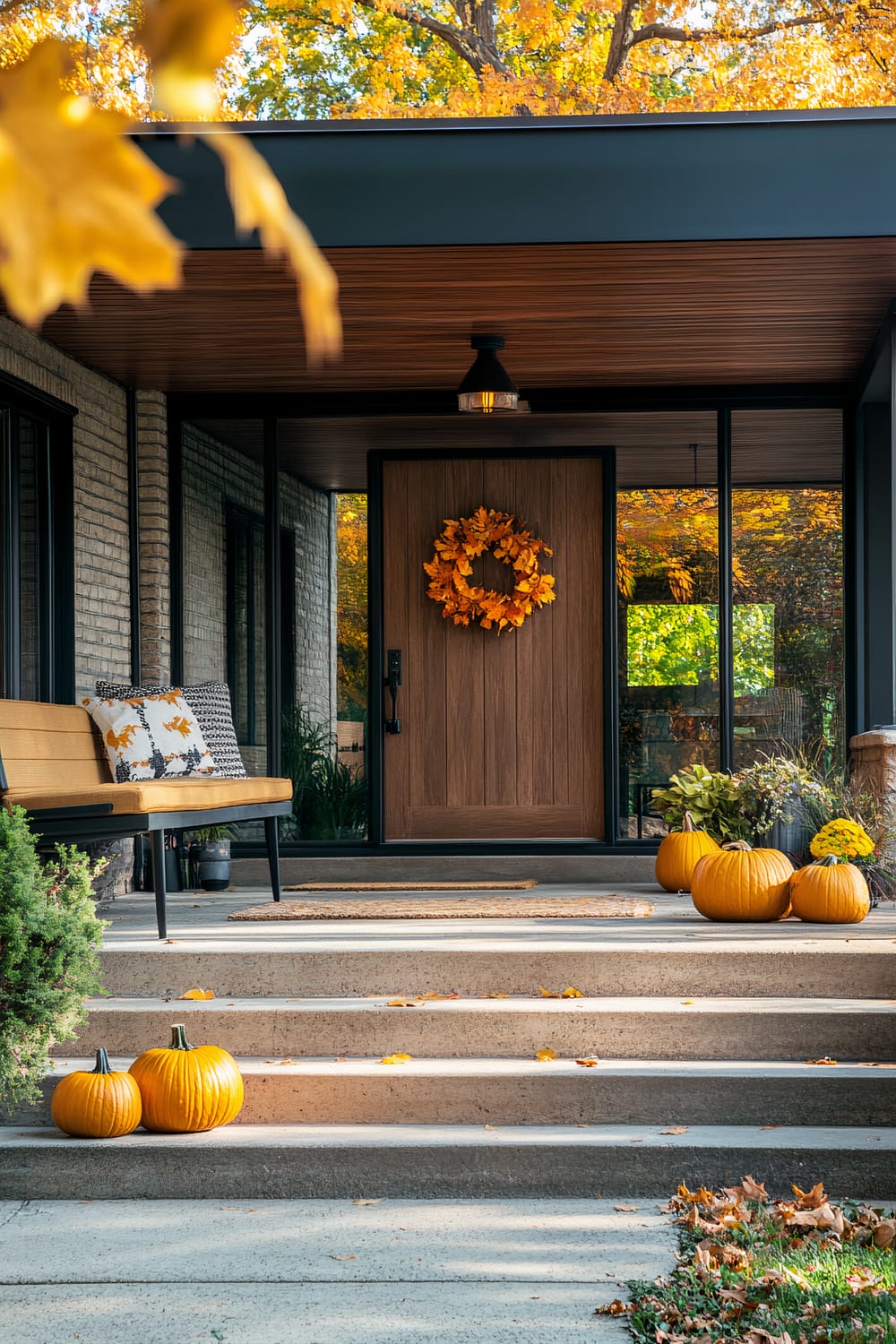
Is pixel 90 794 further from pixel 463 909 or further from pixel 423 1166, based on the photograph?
pixel 423 1166

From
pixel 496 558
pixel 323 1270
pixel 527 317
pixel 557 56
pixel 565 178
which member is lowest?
pixel 323 1270

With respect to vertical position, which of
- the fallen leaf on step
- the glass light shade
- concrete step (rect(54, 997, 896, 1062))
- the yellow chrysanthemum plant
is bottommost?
the fallen leaf on step

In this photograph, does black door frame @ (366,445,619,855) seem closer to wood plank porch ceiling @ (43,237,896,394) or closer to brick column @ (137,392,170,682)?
wood plank porch ceiling @ (43,237,896,394)

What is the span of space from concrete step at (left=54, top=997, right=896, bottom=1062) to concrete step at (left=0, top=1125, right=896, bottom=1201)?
1.45 ft

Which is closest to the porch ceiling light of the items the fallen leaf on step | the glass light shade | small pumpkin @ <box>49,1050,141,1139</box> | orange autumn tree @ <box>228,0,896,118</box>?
the glass light shade

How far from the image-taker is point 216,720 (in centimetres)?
631

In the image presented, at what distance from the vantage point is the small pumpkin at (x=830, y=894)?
15.1 feet

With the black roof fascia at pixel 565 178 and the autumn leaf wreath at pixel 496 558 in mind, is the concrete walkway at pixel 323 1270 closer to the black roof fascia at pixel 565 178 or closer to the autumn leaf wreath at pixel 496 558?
the black roof fascia at pixel 565 178

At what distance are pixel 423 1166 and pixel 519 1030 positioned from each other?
612 mm

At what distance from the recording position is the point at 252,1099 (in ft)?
11.5

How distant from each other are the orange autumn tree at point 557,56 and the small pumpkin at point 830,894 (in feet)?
30.5

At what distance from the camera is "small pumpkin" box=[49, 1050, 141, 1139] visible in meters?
3.27

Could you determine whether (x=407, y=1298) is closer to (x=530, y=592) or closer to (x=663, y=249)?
(x=663, y=249)

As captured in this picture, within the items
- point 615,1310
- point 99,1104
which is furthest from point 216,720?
point 615,1310
